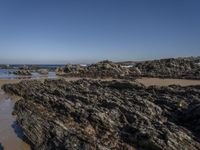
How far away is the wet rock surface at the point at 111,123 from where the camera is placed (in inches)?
388

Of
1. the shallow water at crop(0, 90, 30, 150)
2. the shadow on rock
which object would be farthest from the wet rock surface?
the shallow water at crop(0, 90, 30, 150)

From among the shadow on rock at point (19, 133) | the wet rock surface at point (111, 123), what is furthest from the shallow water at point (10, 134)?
the wet rock surface at point (111, 123)

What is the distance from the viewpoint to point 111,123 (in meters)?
11.7

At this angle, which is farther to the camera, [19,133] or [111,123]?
[19,133]

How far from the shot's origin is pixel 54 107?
1451 centimetres

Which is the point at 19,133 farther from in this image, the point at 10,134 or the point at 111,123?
the point at 111,123

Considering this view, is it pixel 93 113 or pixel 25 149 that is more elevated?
pixel 93 113

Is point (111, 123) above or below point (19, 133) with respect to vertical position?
above

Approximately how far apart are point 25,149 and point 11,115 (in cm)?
728

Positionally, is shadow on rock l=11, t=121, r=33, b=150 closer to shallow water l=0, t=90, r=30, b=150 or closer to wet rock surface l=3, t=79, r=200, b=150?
shallow water l=0, t=90, r=30, b=150

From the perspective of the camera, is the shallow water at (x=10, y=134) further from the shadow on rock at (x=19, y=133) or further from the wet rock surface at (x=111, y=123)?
the wet rock surface at (x=111, y=123)

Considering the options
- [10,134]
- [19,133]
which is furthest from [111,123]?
[10,134]

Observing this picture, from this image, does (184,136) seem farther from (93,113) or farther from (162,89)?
(162,89)

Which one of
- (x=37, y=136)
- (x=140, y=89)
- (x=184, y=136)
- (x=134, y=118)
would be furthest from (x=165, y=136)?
(x=140, y=89)
